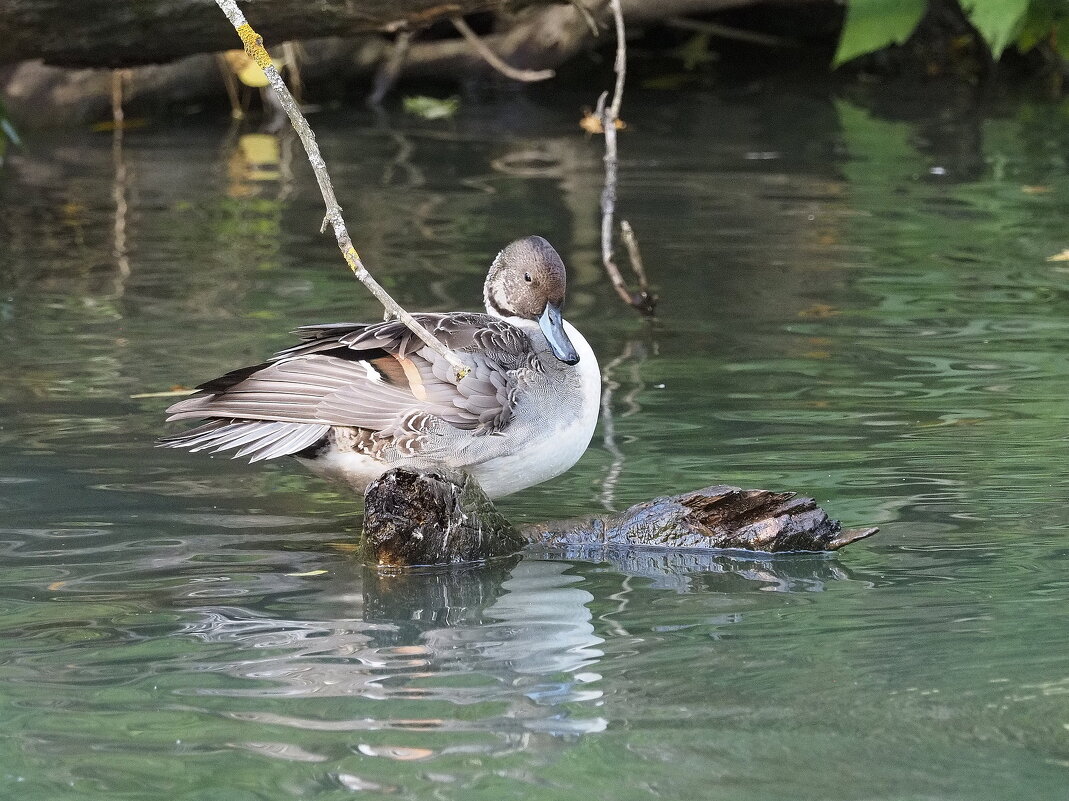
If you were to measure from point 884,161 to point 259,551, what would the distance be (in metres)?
8.13

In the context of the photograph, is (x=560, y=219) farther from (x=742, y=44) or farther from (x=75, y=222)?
(x=742, y=44)

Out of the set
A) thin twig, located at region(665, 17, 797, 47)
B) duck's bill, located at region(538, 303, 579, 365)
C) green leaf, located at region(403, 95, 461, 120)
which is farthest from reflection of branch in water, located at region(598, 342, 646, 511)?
thin twig, located at region(665, 17, 797, 47)

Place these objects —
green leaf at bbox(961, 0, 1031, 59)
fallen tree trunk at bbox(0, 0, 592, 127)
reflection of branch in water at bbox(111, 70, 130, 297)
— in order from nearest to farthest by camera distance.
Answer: reflection of branch in water at bbox(111, 70, 130, 297)
green leaf at bbox(961, 0, 1031, 59)
fallen tree trunk at bbox(0, 0, 592, 127)

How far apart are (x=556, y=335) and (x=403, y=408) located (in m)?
0.61

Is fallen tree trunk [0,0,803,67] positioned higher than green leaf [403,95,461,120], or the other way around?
fallen tree trunk [0,0,803,67]

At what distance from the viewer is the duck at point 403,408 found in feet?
15.0

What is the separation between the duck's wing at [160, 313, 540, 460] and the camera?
14.9 ft

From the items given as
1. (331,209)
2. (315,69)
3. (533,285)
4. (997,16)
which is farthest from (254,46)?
(315,69)

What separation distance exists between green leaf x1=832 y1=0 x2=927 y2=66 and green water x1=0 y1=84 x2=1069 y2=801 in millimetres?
3665

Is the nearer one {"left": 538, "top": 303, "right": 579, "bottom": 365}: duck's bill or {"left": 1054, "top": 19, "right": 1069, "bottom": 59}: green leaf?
{"left": 538, "top": 303, "right": 579, "bottom": 365}: duck's bill

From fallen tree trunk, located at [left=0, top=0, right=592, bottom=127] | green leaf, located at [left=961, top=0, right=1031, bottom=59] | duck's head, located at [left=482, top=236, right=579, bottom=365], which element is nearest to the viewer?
duck's head, located at [left=482, top=236, right=579, bottom=365]

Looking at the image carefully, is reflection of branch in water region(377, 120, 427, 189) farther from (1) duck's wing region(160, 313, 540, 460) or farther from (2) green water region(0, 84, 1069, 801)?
(1) duck's wing region(160, 313, 540, 460)

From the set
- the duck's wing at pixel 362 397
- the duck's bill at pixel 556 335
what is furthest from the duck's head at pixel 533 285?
the duck's wing at pixel 362 397

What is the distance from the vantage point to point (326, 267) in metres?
8.52
